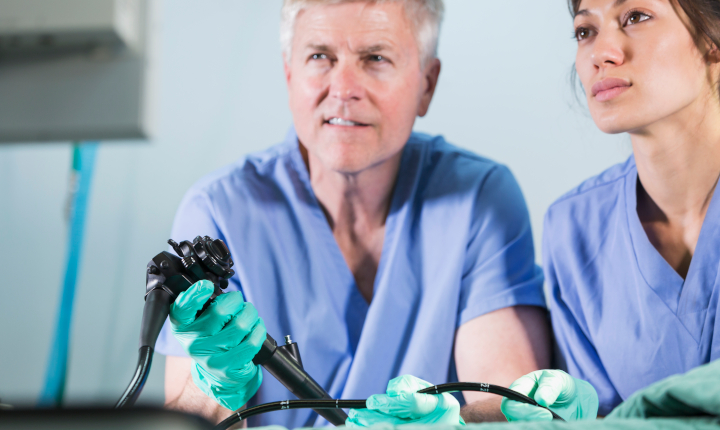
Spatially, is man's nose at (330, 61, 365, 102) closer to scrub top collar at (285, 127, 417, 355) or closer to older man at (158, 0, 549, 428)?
older man at (158, 0, 549, 428)

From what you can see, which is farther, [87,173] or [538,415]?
[87,173]

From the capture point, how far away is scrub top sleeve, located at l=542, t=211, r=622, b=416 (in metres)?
0.91

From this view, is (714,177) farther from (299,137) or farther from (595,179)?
(299,137)

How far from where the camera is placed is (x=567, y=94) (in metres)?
1.06

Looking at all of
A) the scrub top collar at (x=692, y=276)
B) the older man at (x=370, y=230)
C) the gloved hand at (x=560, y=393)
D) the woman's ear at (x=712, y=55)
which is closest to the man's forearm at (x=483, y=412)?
the older man at (x=370, y=230)

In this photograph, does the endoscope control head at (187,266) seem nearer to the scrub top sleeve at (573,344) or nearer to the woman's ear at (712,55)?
the scrub top sleeve at (573,344)

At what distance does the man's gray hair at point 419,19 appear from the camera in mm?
1101

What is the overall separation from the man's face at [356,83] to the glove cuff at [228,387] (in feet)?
1.50

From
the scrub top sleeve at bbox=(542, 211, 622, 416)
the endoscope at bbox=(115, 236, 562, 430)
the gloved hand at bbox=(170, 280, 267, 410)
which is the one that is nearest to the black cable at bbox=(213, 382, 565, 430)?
the endoscope at bbox=(115, 236, 562, 430)

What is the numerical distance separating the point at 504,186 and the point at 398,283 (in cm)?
29

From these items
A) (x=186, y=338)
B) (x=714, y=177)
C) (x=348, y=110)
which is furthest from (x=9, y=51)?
(x=714, y=177)

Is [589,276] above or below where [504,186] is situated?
below

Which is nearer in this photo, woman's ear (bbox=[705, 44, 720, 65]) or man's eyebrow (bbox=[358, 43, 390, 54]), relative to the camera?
woman's ear (bbox=[705, 44, 720, 65])

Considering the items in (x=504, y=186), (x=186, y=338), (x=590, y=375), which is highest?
(x=504, y=186)
